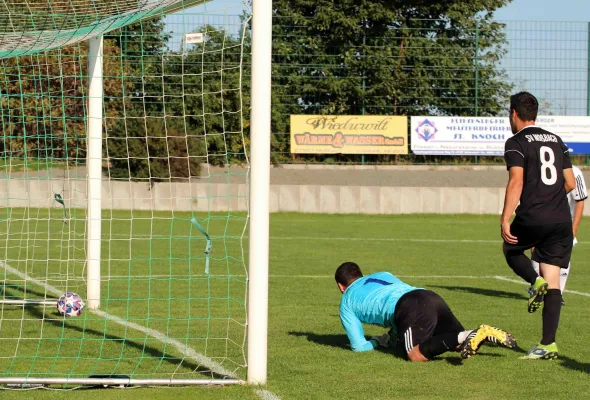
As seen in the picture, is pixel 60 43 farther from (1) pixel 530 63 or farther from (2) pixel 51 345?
(1) pixel 530 63

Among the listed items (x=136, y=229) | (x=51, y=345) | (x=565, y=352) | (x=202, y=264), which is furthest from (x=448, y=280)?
(x=136, y=229)

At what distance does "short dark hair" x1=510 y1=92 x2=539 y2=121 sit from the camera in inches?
272

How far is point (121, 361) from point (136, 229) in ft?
43.4

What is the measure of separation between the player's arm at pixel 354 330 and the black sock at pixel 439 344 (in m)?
0.58

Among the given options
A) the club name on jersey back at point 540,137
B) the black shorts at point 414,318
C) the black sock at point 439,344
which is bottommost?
the black sock at point 439,344

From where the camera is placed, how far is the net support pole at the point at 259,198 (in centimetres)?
594

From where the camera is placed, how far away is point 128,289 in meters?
10.3

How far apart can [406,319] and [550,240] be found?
1.25 meters

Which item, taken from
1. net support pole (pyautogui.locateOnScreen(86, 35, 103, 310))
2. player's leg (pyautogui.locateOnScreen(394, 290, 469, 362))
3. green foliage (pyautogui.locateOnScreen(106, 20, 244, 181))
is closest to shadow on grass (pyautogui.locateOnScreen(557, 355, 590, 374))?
player's leg (pyautogui.locateOnScreen(394, 290, 469, 362))

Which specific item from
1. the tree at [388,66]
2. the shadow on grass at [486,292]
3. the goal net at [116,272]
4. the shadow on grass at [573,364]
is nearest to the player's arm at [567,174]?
the shadow on grass at [573,364]

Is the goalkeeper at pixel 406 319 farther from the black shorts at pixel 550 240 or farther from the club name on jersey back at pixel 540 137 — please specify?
the club name on jersey back at pixel 540 137

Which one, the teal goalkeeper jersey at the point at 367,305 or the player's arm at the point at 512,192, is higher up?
the player's arm at the point at 512,192

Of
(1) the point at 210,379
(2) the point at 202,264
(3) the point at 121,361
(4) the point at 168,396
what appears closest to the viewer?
(4) the point at 168,396

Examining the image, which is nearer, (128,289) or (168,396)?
(168,396)
